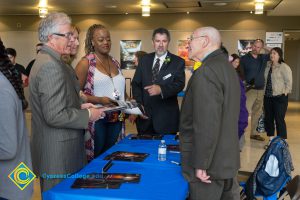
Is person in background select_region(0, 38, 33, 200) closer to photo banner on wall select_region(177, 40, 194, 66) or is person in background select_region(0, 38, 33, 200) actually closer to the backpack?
the backpack

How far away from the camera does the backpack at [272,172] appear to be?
95.0 inches

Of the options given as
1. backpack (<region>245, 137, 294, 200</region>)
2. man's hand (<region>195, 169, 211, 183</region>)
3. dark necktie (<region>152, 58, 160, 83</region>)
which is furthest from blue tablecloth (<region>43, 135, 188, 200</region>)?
dark necktie (<region>152, 58, 160, 83</region>)

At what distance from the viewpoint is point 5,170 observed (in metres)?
1.42

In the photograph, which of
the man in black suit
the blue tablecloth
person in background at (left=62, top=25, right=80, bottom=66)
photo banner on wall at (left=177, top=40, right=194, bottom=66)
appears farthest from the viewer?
photo banner on wall at (left=177, top=40, right=194, bottom=66)

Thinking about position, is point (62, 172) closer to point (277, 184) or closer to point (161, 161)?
point (161, 161)

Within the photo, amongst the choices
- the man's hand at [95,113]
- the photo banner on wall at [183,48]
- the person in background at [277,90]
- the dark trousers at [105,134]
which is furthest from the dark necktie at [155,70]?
the photo banner on wall at [183,48]

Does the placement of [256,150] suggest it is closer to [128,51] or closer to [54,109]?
[54,109]

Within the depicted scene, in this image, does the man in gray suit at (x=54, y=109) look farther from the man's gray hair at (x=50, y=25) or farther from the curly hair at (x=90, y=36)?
the curly hair at (x=90, y=36)

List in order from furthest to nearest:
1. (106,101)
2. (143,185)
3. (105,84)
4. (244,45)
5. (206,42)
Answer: (244,45) → (105,84) → (106,101) → (206,42) → (143,185)

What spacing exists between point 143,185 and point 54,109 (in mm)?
655

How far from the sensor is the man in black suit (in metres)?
3.25

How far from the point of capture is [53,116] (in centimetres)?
193

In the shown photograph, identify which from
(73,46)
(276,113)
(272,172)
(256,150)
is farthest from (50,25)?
(276,113)

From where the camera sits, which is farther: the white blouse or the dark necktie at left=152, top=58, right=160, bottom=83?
the dark necktie at left=152, top=58, right=160, bottom=83
